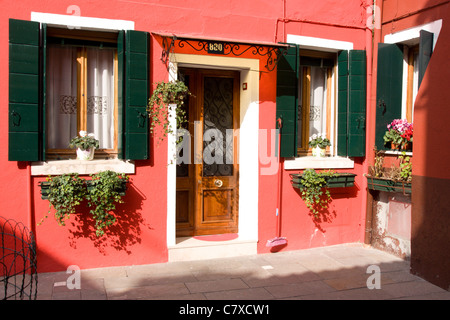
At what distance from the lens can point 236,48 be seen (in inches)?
227

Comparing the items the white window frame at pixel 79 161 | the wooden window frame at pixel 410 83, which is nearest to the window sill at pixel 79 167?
the white window frame at pixel 79 161

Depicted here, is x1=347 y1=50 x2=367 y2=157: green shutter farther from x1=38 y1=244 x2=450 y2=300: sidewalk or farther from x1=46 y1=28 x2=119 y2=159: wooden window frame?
x1=46 y1=28 x2=119 y2=159: wooden window frame

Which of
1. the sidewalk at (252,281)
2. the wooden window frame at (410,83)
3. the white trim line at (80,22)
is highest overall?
the white trim line at (80,22)

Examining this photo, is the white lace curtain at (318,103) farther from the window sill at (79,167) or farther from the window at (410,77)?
the window sill at (79,167)

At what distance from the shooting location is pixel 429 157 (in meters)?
Answer: 5.10

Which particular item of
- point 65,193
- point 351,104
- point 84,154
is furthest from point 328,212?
point 65,193

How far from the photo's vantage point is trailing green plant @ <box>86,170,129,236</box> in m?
5.02

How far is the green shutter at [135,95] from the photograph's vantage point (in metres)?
5.31

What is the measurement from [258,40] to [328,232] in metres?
3.03

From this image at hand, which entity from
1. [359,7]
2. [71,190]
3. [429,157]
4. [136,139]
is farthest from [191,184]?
[359,7]

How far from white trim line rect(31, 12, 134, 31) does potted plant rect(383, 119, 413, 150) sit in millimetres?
3890

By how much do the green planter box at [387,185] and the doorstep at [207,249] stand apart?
192 centimetres

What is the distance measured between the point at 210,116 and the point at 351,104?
2.13 meters

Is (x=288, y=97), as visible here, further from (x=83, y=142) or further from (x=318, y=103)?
(x=83, y=142)
